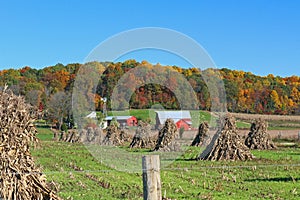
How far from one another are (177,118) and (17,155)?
30888 mm

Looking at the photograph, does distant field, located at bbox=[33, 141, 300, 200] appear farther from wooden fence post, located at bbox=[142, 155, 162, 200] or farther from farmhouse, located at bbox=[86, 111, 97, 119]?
farmhouse, located at bbox=[86, 111, 97, 119]

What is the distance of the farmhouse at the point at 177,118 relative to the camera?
37656 mm

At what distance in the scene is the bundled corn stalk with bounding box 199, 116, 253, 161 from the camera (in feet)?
72.7

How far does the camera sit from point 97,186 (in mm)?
12680

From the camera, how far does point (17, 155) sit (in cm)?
788

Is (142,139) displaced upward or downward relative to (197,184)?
upward

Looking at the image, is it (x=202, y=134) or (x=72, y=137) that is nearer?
(x=202, y=134)

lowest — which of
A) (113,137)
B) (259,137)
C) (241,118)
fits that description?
(259,137)

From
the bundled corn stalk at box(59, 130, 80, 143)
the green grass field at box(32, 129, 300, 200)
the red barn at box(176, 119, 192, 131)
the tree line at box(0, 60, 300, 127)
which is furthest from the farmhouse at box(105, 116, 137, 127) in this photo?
the green grass field at box(32, 129, 300, 200)

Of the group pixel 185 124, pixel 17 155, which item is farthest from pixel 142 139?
pixel 17 155

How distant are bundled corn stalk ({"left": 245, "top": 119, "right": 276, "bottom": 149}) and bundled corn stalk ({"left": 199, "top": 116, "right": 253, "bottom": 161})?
781 cm

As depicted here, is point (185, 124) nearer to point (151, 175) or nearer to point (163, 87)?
point (163, 87)

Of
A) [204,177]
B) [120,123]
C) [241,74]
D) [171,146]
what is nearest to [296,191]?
[204,177]

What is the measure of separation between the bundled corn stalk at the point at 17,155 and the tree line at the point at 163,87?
2145cm
